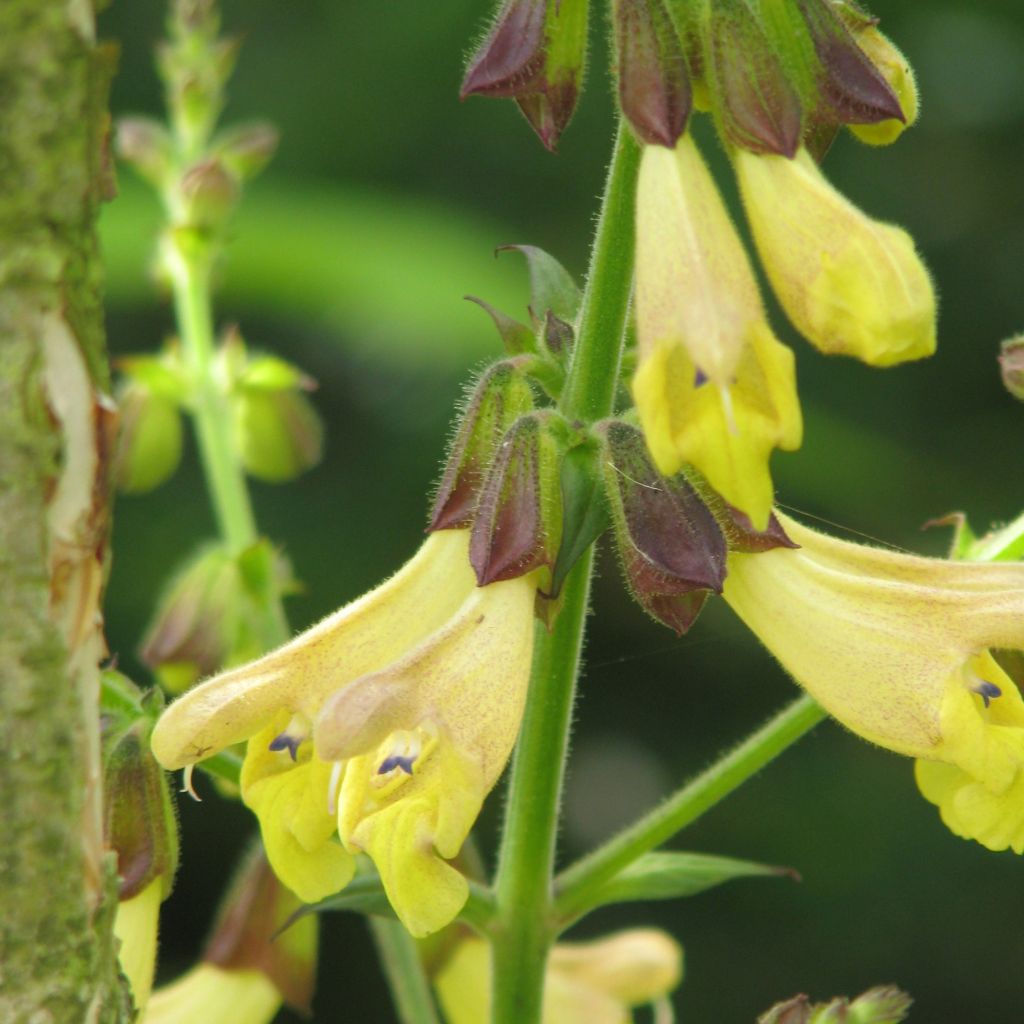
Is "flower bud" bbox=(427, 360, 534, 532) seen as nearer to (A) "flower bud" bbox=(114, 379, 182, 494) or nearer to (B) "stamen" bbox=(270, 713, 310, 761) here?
(B) "stamen" bbox=(270, 713, 310, 761)

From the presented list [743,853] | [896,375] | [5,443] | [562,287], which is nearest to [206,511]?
[743,853]

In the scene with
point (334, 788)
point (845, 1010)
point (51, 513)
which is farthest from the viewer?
point (845, 1010)

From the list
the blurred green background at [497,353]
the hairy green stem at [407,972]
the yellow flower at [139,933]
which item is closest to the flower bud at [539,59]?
the yellow flower at [139,933]

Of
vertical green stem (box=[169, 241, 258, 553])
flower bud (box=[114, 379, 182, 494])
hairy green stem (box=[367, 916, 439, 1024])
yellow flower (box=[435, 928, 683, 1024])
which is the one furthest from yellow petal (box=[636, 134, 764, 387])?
flower bud (box=[114, 379, 182, 494])

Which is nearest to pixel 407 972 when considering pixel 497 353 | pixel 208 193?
pixel 208 193

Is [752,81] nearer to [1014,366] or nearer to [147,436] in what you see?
[1014,366]

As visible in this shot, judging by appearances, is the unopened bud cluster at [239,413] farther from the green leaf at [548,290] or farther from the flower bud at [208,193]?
the green leaf at [548,290]
